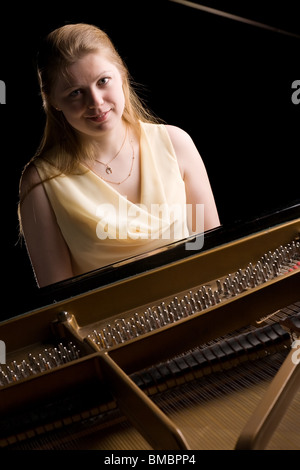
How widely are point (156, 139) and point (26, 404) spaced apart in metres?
1.41

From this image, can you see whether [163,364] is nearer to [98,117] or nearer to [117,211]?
[117,211]

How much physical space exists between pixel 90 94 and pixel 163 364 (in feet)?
3.87

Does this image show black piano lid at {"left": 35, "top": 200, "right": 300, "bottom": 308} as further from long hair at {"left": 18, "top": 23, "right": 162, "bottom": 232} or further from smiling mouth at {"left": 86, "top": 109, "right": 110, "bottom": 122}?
smiling mouth at {"left": 86, "top": 109, "right": 110, "bottom": 122}

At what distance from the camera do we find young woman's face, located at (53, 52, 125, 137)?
2195 mm

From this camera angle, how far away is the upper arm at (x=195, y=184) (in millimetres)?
2553

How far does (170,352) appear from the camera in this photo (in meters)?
1.61

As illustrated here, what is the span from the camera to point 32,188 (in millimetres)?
2281

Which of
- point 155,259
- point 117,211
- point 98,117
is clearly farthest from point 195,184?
point 155,259

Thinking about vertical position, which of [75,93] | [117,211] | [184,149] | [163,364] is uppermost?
[75,93]

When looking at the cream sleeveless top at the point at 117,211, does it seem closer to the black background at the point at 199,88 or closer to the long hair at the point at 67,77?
the long hair at the point at 67,77

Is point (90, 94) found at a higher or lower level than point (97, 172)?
higher

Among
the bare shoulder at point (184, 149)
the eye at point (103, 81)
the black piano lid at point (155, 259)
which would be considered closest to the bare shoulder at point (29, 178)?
the eye at point (103, 81)

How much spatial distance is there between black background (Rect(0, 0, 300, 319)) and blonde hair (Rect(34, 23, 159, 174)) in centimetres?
3

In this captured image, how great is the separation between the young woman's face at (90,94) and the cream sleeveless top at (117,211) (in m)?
0.21
